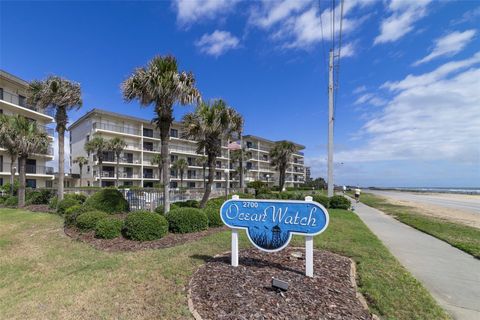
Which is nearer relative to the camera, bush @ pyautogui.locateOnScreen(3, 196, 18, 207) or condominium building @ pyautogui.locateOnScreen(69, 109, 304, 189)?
bush @ pyautogui.locateOnScreen(3, 196, 18, 207)

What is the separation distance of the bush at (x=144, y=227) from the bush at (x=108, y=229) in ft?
0.88

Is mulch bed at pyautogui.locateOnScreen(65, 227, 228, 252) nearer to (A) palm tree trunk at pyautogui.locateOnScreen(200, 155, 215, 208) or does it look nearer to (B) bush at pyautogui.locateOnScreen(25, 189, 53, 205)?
(A) palm tree trunk at pyautogui.locateOnScreen(200, 155, 215, 208)

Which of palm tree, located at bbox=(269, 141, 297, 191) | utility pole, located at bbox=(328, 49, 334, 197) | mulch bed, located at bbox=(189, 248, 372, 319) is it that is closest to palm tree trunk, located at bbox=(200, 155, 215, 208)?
mulch bed, located at bbox=(189, 248, 372, 319)

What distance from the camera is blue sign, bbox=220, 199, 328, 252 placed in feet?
16.7

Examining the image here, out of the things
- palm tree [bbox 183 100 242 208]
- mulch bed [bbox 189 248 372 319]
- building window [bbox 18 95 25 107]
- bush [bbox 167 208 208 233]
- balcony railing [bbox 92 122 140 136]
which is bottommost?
mulch bed [bbox 189 248 372 319]

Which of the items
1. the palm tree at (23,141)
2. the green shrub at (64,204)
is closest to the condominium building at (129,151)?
the palm tree at (23,141)

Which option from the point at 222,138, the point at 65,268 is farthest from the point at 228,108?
the point at 65,268

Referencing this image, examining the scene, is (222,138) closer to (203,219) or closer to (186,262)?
(203,219)

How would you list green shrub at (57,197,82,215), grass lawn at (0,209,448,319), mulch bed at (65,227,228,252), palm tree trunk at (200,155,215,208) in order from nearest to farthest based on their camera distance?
grass lawn at (0,209,448,319) < mulch bed at (65,227,228,252) < palm tree trunk at (200,155,215,208) < green shrub at (57,197,82,215)

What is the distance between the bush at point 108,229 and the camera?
28.4ft

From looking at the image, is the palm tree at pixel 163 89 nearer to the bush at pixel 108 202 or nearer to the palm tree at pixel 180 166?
the bush at pixel 108 202

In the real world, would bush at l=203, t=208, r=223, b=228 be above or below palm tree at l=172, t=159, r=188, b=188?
below

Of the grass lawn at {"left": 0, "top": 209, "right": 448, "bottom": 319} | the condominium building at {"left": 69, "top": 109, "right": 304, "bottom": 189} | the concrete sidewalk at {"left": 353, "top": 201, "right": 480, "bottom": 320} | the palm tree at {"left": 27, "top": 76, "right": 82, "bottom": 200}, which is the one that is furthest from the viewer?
the condominium building at {"left": 69, "top": 109, "right": 304, "bottom": 189}

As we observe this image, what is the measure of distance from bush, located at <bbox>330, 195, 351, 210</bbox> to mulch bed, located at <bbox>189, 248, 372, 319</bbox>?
14.8 meters
